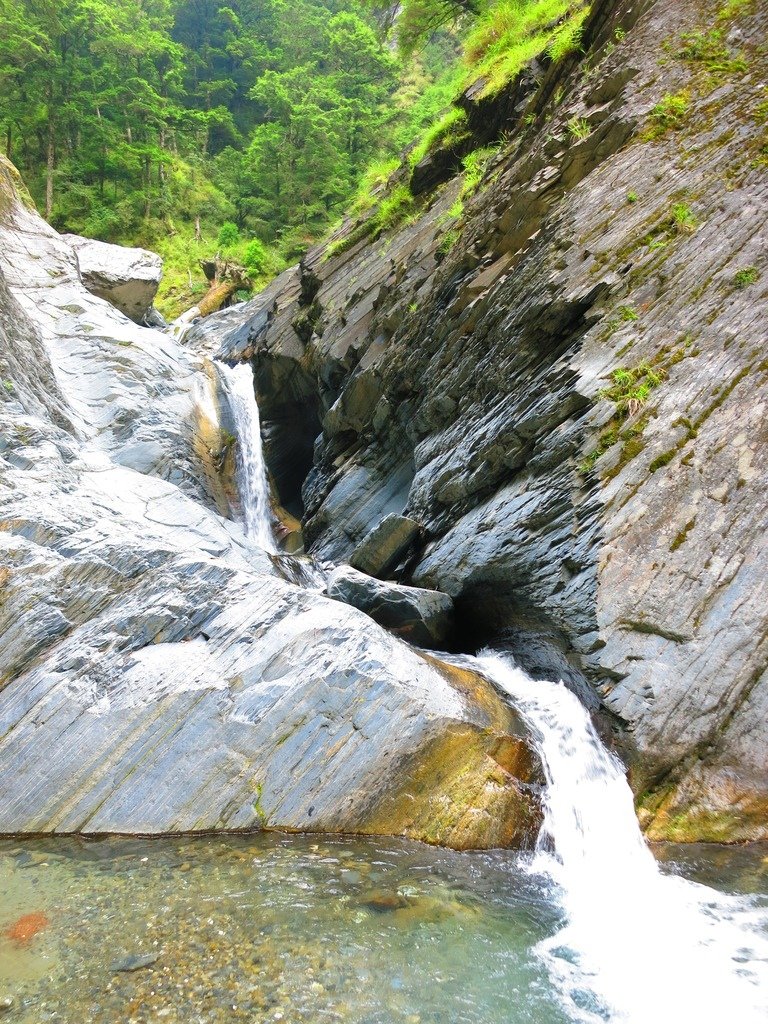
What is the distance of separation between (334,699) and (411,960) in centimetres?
268

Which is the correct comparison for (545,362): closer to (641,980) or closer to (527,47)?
(641,980)

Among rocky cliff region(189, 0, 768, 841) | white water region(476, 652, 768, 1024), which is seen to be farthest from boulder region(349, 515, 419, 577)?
white water region(476, 652, 768, 1024)

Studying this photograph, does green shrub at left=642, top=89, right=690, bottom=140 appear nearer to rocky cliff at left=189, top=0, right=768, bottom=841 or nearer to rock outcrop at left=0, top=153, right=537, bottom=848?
rocky cliff at left=189, top=0, right=768, bottom=841

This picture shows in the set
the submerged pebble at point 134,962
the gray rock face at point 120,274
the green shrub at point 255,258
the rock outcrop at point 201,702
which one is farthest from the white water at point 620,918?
the green shrub at point 255,258

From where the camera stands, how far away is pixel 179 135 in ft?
127

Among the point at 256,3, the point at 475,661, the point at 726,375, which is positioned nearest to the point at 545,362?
the point at 726,375

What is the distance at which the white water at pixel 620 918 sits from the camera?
382 cm

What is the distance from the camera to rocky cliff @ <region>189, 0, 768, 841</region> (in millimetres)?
6418

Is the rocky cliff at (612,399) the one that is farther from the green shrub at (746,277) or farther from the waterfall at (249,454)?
the waterfall at (249,454)

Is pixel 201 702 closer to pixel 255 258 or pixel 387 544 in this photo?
pixel 387 544

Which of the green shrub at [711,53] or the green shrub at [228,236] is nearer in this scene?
the green shrub at [711,53]

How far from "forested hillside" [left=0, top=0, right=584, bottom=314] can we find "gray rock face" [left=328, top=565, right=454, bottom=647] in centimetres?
2705

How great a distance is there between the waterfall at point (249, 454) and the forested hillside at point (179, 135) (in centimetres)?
1480

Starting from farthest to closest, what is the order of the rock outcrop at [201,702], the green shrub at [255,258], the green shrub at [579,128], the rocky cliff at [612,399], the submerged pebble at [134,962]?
the green shrub at [255,258], the green shrub at [579,128], the rocky cliff at [612,399], the rock outcrop at [201,702], the submerged pebble at [134,962]
